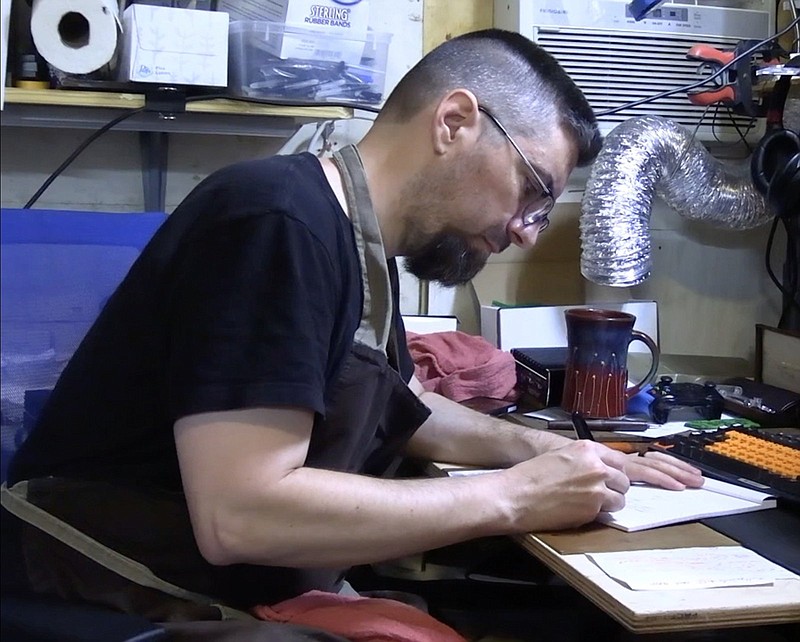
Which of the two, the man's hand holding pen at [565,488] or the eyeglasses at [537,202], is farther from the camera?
the eyeglasses at [537,202]

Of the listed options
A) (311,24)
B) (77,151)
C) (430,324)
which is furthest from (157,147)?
(430,324)

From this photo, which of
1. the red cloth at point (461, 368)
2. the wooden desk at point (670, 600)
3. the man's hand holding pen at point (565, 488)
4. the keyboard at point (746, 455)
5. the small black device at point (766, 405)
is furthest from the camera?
the red cloth at point (461, 368)

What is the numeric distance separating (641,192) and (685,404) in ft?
1.39

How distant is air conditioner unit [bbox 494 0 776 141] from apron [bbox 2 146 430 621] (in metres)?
0.85

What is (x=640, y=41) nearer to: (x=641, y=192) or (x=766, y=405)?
(x=641, y=192)

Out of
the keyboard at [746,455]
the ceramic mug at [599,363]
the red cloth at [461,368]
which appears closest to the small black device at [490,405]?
Result: the red cloth at [461,368]

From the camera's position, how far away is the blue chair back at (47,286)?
0.55m

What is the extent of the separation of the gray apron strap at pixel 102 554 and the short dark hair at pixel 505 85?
57 cm

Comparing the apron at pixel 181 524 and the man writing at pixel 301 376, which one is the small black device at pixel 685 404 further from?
the apron at pixel 181 524

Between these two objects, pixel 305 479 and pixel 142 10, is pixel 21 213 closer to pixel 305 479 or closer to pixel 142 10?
pixel 305 479

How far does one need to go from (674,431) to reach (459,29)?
2.97 ft

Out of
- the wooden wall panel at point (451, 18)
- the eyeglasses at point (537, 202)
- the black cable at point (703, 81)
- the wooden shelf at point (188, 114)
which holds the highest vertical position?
the wooden wall panel at point (451, 18)

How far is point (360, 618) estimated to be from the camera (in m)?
0.93

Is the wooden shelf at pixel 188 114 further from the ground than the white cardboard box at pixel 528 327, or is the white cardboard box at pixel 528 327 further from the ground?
the wooden shelf at pixel 188 114
